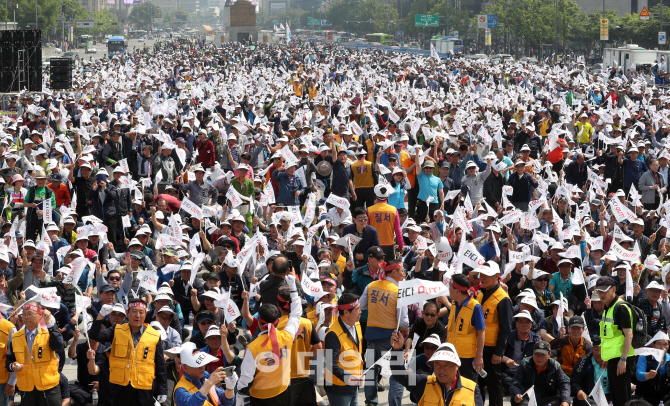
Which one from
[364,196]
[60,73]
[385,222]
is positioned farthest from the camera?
[60,73]

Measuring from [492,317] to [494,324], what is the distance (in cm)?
7

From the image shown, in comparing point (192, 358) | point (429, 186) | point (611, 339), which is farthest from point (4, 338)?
point (429, 186)

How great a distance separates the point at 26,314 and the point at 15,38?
23.7 meters

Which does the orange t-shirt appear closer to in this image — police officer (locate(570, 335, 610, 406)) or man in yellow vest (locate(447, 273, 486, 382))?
police officer (locate(570, 335, 610, 406))

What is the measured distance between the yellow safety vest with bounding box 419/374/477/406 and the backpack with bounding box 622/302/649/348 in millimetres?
2179

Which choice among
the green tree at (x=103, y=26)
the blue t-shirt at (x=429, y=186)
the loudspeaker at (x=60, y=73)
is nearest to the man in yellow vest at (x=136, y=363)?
the blue t-shirt at (x=429, y=186)

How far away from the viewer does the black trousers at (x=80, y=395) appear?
8.91 m

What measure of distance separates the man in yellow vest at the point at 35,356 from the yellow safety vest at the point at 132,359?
1.77 feet

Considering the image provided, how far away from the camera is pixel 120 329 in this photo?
7.94 meters

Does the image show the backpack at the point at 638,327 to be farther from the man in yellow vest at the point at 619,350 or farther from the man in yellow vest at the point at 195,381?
the man in yellow vest at the point at 195,381

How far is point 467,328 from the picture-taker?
26.0ft

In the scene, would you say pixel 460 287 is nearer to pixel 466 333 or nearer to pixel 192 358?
pixel 466 333

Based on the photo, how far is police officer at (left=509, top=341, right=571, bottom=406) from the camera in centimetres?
782

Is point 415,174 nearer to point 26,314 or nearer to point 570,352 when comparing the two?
point 570,352
